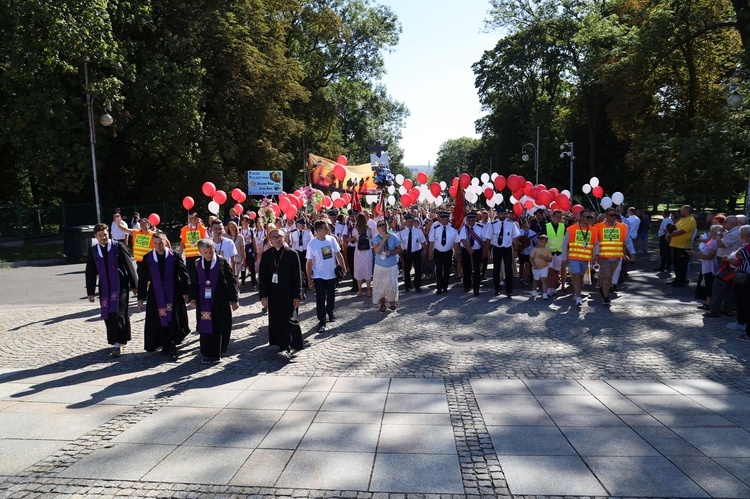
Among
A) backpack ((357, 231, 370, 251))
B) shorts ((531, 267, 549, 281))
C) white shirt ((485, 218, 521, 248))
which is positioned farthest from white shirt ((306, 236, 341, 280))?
shorts ((531, 267, 549, 281))

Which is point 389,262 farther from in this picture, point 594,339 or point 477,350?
point 594,339

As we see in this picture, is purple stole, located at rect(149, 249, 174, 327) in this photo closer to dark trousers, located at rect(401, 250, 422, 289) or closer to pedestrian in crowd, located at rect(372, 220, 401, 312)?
pedestrian in crowd, located at rect(372, 220, 401, 312)

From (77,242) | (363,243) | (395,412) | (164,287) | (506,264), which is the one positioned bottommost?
(395,412)

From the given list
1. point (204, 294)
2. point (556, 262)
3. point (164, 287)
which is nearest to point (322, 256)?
point (204, 294)

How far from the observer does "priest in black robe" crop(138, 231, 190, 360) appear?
7.26m

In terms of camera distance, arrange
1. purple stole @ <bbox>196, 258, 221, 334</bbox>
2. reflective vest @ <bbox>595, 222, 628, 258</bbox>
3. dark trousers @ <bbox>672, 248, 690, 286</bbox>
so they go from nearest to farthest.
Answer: purple stole @ <bbox>196, 258, 221, 334</bbox> < reflective vest @ <bbox>595, 222, 628, 258</bbox> < dark trousers @ <bbox>672, 248, 690, 286</bbox>

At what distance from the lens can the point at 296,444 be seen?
179 inches

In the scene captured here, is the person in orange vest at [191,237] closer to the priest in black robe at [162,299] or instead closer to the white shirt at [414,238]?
the priest in black robe at [162,299]

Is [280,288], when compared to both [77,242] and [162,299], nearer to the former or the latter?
[162,299]

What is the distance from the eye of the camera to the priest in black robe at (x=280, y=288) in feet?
23.6

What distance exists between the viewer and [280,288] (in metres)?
7.23

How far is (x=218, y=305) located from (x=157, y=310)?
0.97 meters

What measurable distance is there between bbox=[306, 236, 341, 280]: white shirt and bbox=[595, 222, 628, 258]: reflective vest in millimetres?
5423

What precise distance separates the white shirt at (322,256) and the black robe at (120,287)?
9.15ft
